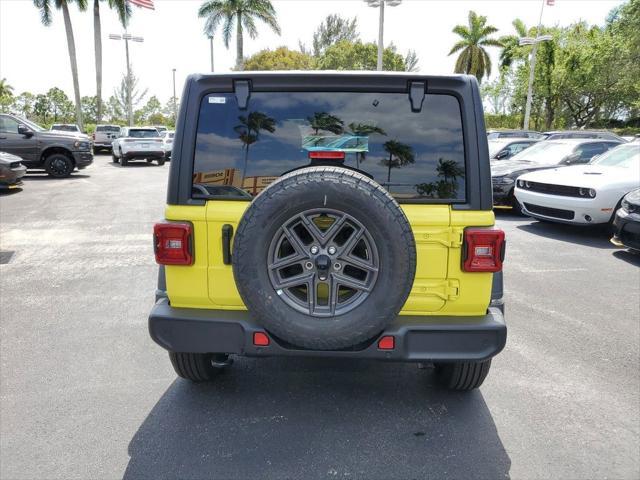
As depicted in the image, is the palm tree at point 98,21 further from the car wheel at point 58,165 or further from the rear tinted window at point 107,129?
the car wheel at point 58,165

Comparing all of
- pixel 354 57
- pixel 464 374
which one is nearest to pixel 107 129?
pixel 354 57

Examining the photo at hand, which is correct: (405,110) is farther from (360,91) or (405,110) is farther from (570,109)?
(570,109)

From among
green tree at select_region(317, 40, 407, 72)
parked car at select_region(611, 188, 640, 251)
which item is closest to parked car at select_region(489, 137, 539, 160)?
parked car at select_region(611, 188, 640, 251)

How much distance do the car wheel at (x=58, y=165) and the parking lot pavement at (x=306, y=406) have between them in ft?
38.3

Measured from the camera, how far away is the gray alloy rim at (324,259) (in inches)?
95.0

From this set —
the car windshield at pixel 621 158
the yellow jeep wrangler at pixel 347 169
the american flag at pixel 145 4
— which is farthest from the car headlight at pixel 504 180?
the american flag at pixel 145 4

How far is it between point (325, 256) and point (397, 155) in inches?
27.0

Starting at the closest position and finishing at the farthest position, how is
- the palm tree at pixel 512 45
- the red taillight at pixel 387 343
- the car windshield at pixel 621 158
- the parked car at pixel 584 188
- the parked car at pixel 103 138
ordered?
the red taillight at pixel 387 343 < the parked car at pixel 584 188 < the car windshield at pixel 621 158 < the parked car at pixel 103 138 < the palm tree at pixel 512 45

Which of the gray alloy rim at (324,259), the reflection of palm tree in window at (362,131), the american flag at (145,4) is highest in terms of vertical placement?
the american flag at (145,4)

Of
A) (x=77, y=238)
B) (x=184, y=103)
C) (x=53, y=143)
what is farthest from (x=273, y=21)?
(x=184, y=103)

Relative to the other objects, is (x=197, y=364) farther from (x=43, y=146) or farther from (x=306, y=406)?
(x=43, y=146)

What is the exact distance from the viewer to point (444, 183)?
2.66m

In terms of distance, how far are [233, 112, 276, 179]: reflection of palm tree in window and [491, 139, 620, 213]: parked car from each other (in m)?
8.46

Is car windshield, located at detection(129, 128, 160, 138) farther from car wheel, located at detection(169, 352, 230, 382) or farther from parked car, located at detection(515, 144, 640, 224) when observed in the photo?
car wheel, located at detection(169, 352, 230, 382)
